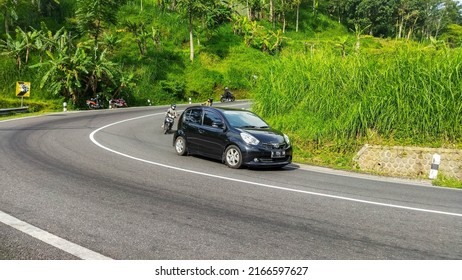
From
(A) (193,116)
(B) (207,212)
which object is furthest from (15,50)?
(B) (207,212)

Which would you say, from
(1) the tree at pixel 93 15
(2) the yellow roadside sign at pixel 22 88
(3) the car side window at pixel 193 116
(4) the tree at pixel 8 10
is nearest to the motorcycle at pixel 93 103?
(2) the yellow roadside sign at pixel 22 88

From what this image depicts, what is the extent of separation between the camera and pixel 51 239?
4.33 metres

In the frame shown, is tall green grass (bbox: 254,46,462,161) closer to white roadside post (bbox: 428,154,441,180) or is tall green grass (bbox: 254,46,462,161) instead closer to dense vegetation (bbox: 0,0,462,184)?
dense vegetation (bbox: 0,0,462,184)

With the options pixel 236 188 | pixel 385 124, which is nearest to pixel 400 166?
pixel 385 124

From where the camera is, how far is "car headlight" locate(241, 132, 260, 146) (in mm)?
9977

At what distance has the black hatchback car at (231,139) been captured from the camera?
9.95 m

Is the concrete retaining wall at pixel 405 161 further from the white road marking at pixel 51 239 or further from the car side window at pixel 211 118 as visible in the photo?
the white road marking at pixel 51 239

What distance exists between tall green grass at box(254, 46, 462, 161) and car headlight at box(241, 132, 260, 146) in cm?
438

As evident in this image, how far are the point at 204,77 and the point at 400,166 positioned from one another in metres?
36.9

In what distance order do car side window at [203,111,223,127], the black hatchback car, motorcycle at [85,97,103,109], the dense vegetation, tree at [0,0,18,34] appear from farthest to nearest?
tree at [0,0,18,34] → motorcycle at [85,97,103,109] → the dense vegetation → car side window at [203,111,223,127] → the black hatchback car

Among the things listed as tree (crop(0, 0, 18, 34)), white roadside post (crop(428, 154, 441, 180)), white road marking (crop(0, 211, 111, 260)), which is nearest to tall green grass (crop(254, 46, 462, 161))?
white roadside post (crop(428, 154, 441, 180))

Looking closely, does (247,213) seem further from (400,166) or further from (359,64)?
(359,64)

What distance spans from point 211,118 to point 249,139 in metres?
1.82

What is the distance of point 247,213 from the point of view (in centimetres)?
580
